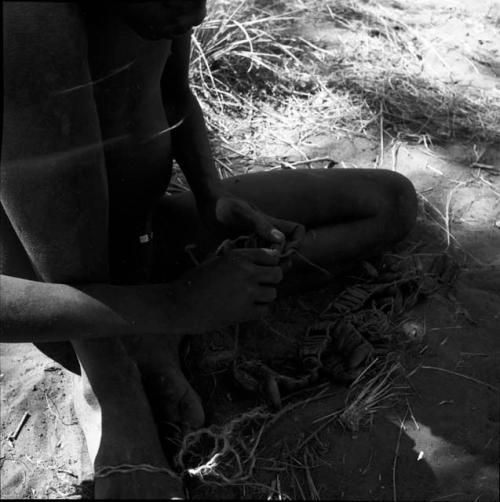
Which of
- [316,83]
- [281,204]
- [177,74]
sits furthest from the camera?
[316,83]

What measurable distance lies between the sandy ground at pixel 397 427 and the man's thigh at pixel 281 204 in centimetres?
34

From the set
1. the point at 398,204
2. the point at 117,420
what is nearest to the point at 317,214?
the point at 398,204

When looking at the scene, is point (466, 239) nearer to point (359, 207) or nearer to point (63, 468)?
point (359, 207)

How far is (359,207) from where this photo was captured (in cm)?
221

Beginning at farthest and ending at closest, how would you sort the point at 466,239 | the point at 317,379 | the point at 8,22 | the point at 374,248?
1. the point at 466,239
2. the point at 374,248
3. the point at 317,379
4. the point at 8,22

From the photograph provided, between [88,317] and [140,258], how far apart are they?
487 mm

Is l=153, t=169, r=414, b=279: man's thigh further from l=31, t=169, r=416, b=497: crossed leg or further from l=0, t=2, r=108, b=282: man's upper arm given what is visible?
l=0, t=2, r=108, b=282: man's upper arm

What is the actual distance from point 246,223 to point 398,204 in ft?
1.79

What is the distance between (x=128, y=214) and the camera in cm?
195

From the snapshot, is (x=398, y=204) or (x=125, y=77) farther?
(x=398, y=204)

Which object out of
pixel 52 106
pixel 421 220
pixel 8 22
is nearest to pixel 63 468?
pixel 52 106

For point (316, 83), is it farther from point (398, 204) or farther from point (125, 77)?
point (125, 77)

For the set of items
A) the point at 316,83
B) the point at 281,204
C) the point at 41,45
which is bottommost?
the point at 316,83

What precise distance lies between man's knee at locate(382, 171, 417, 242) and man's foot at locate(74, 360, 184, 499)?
0.87 metres
